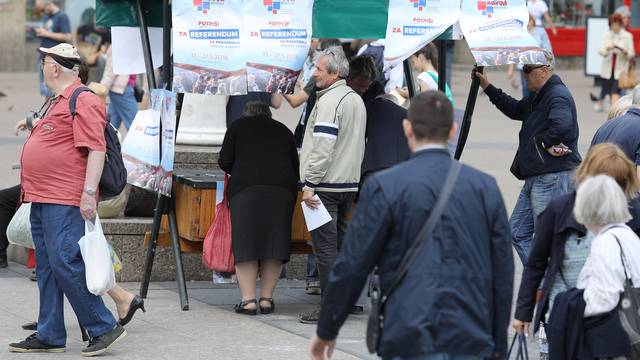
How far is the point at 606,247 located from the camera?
489cm

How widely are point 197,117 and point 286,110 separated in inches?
423

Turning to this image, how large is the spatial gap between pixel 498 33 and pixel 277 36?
1319 millimetres

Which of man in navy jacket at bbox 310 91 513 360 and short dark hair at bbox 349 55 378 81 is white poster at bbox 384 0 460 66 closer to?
short dark hair at bbox 349 55 378 81

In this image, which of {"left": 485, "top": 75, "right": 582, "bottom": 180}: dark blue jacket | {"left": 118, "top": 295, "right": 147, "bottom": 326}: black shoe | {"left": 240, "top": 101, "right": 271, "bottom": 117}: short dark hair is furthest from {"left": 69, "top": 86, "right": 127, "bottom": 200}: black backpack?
{"left": 485, "top": 75, "right": 582, "bottom": 180}: dark blue jacket

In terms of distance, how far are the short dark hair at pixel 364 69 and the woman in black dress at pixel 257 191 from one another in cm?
57

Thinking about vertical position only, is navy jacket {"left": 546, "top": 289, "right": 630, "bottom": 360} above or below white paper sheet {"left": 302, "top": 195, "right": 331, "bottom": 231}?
above

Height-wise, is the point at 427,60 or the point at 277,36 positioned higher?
the point at 277,36

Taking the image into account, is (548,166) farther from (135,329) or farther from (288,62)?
(135,329)

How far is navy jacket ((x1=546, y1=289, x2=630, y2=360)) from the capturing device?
4.88 metres

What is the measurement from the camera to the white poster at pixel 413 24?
7531 millimetres

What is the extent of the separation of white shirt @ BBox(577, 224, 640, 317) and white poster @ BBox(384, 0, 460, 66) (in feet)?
9.24

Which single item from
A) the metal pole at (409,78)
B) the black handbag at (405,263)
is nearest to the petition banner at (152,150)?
the metal pole at (409,78)

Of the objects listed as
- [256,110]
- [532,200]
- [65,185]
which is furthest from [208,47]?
[532,200]

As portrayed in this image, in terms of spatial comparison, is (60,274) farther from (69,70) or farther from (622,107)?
(622,107)
